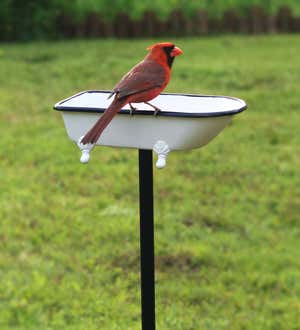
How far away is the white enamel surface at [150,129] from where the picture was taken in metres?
2.35

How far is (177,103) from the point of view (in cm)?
273

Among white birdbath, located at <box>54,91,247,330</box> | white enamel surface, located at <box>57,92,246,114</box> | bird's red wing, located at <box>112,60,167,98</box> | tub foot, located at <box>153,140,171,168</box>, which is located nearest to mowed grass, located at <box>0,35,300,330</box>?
white birdbath, located at <box>54,91,247,330</box>

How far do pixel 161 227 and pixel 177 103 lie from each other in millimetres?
2048

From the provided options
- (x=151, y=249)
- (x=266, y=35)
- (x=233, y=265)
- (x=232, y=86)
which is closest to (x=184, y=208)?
(x=233, y=265)

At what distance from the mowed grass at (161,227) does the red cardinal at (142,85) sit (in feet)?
4.93

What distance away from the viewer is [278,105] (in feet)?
24.2

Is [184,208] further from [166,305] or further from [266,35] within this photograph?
[266,35]

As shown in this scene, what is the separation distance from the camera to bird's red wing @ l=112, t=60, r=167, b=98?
7.91ft

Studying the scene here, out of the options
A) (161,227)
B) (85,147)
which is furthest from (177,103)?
(161,227)

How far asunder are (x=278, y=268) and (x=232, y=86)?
4247 millimetres

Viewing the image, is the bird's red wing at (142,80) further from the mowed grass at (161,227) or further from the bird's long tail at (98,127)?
the mowed grass at (161,227)

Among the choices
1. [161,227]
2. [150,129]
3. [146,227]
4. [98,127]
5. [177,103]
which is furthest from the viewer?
[161,227]

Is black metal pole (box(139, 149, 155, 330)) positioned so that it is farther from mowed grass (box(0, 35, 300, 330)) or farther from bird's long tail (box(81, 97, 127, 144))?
mowed grass (box(0, 35, 300, 330))

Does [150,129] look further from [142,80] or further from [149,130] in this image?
[142,80]
